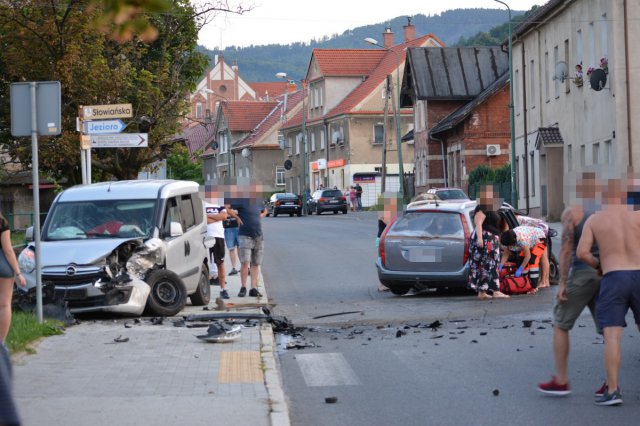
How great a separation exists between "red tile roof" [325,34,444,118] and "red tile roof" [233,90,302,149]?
13.5m

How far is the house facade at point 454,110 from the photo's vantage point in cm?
6072

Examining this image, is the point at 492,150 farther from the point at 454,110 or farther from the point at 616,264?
the point at 616,264

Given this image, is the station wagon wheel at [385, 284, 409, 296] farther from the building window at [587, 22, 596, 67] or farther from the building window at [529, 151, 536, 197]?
the building window at [529, 151, 536, 197]

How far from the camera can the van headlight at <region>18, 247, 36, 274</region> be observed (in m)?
13.7

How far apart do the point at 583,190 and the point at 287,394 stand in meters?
2.79

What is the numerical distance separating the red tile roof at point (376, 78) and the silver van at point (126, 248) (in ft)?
216

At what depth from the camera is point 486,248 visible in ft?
53.2

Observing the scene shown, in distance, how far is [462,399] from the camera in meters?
8.49

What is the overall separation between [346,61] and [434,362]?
78400 mm

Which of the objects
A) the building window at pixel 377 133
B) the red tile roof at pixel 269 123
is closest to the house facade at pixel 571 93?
the building window at pixel 377 133

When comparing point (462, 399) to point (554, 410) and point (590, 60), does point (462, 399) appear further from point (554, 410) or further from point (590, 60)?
point (590, 60)

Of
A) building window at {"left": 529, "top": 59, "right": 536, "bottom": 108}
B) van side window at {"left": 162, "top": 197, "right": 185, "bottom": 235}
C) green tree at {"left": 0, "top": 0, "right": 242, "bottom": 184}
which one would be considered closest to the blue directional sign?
van side window at {"left": 162, "top": 197, "right": 185, "bottom": 235}

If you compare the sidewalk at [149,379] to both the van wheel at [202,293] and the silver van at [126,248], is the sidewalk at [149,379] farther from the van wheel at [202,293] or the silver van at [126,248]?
the van wheel at [202,293]

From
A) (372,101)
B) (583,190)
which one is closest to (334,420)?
(583,190)
